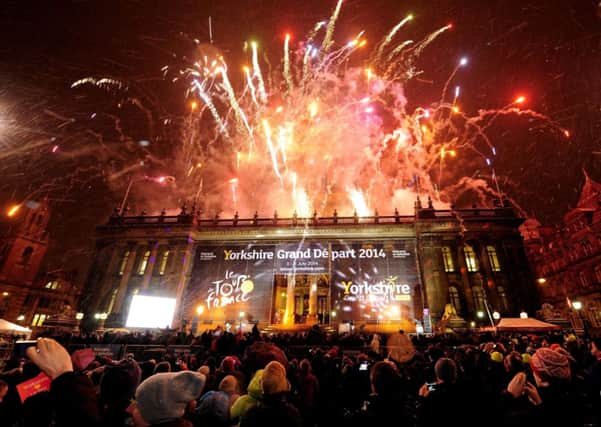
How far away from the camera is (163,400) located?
85.4 inches

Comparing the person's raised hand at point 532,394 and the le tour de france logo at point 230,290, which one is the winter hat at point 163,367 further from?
the le tour de france logo at point 230,290

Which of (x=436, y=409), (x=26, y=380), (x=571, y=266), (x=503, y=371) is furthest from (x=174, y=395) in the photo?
(x=571, y=266)

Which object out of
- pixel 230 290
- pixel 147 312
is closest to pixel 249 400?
pixel 147 312

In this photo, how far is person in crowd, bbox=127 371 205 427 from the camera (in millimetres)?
2184

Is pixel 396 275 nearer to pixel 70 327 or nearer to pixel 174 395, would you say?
pixel 174 395

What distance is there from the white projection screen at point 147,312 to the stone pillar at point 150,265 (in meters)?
8.98

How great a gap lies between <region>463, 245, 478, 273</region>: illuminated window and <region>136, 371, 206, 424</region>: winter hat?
99.2ft

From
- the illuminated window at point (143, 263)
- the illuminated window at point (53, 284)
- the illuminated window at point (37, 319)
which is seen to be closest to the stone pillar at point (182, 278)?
the illuminated window at point (143, 263)

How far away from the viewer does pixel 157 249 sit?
31844mm

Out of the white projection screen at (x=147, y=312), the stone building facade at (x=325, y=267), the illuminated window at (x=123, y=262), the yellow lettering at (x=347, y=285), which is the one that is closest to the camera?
the white projection screen at (x=147, y=312)

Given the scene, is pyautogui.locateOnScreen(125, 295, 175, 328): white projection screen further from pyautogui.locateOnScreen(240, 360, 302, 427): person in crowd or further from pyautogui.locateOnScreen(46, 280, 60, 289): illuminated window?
pyautogui.locateOnScreen(46, 280, 60, 289): illuminated window

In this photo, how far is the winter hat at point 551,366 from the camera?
2.90m

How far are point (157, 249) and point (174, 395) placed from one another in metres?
33.3

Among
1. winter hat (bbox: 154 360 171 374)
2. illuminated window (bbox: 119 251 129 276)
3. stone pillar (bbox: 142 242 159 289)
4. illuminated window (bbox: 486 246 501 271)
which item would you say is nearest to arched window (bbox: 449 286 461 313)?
illuminated window (bbox: 486 246 501 271)
